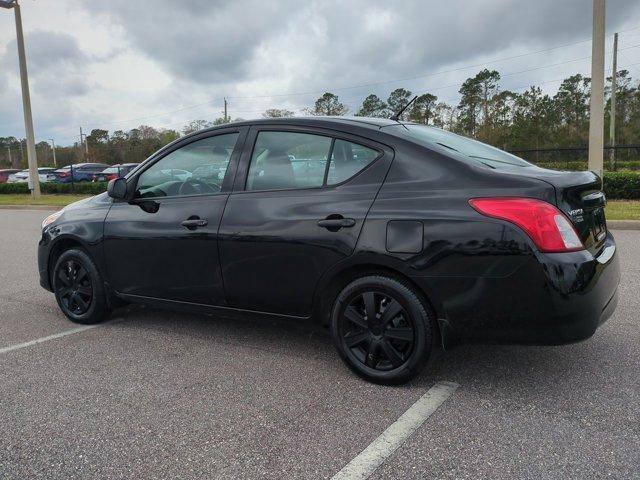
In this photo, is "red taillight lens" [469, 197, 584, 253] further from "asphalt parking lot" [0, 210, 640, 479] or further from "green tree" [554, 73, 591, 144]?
"green tree" [554, 73, 591, 144]

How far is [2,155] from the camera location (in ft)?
330

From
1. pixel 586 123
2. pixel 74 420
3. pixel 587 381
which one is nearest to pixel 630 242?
pixel 587 381

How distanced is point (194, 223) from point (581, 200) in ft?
7.92

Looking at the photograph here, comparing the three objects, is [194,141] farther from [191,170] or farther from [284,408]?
[284,408]

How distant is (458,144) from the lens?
365 centimetres

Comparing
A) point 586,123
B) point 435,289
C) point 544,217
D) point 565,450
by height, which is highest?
point 586,123

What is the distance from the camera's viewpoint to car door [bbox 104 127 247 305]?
12.5 feet

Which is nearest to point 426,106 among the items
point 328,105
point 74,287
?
point 328,105

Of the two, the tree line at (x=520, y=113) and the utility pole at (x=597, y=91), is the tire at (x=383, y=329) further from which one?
the tree line at (x=520, y=113)

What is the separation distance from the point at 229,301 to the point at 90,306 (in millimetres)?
A: 1546

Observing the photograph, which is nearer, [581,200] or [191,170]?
[581,200]

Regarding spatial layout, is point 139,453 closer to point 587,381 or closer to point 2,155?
point 587,381

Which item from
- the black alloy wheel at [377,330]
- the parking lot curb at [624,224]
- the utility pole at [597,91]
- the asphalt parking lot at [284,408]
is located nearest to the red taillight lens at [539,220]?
the black alloy wheel at [377,330]

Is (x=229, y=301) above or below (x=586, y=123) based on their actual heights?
below
